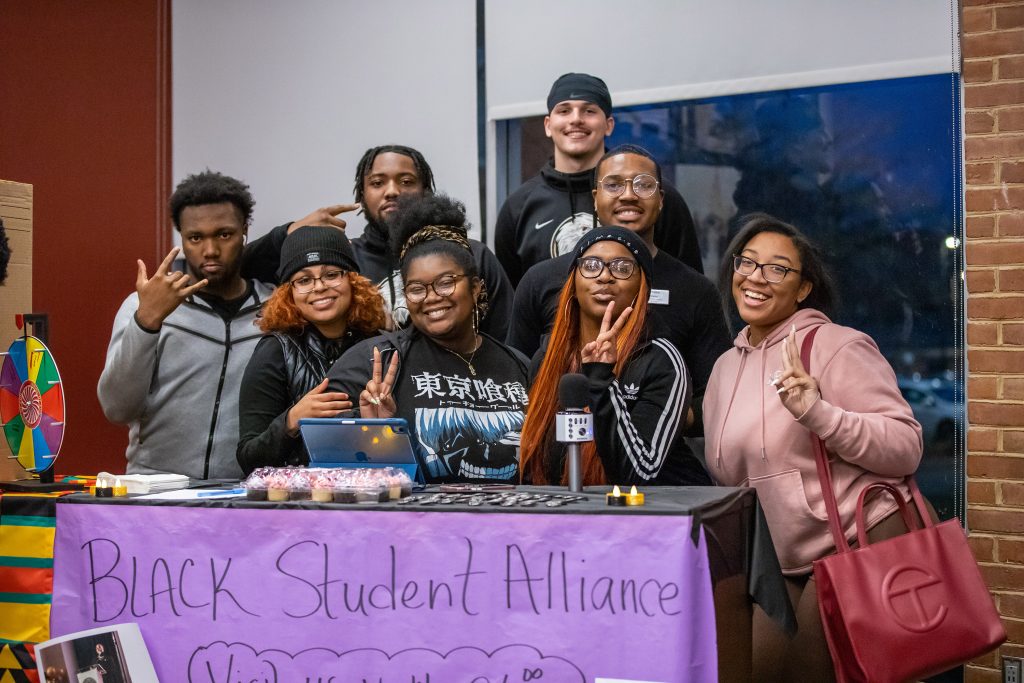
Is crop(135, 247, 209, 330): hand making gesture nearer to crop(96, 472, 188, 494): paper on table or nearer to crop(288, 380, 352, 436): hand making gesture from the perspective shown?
crop(288, 380, 352, 436): hand making gesture

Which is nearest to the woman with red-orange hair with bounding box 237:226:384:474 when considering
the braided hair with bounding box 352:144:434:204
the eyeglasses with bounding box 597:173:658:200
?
the braided hair with bounding box 352:144:434:204

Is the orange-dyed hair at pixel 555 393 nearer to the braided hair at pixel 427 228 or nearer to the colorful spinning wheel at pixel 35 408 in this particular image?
the braided hair at pixel 427 228

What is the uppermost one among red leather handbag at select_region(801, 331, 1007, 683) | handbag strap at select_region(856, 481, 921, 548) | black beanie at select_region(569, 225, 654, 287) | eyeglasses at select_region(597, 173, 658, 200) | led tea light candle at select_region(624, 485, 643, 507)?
eyeglasses at select_region(597, 173, 658, 200)

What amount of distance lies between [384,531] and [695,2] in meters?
2.99

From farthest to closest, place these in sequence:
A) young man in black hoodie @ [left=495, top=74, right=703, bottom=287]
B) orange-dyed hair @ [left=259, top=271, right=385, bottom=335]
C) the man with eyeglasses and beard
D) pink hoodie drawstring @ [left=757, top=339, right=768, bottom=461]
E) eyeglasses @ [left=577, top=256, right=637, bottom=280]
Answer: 1. young man in black hoodie @ [left=495, top=74, right=703, bottom=287]
2. the man with eyeglasses and beard
3. orange-dyed hair @ [left=259, top=271, right=385, bottom=335]
4. eyeglasses @ [left=577, top=256, right=637, bottom=280]
5. pink hoodie drawstring @ [left=757, top=339, right=768, bottom=461]

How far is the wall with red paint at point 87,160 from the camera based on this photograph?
15.4 feet

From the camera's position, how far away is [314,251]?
3.36 metres

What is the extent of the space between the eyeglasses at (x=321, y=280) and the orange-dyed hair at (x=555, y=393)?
784 mm

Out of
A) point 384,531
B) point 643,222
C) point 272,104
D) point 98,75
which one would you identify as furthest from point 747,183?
point 98,75

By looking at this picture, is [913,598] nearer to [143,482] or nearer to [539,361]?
[539,361]

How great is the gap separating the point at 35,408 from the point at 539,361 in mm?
1367

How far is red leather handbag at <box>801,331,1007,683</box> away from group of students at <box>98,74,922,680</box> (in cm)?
12

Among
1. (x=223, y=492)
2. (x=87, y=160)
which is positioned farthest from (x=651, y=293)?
(x=87, y=160)

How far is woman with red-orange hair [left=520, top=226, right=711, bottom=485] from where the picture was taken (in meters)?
2.76
